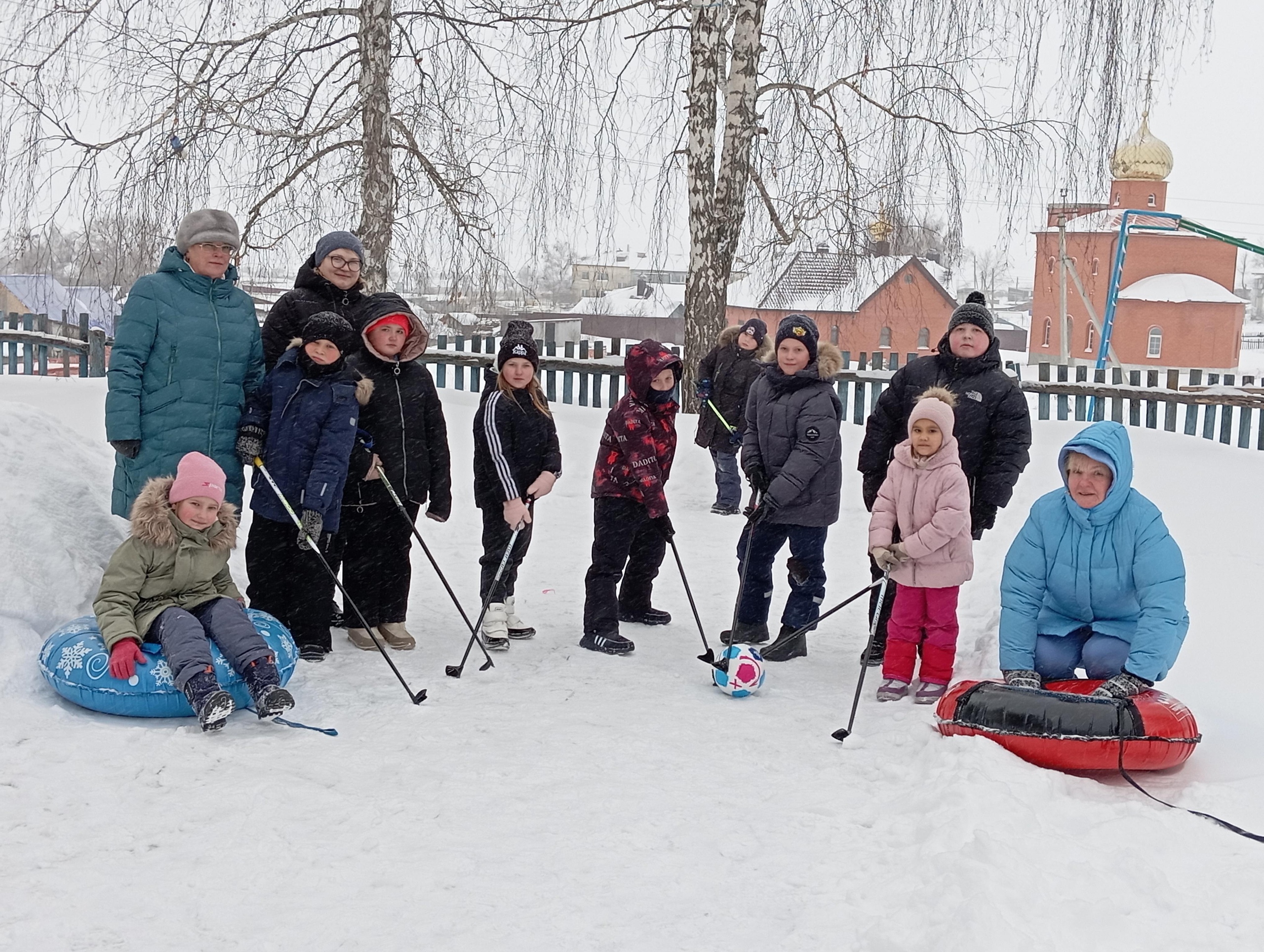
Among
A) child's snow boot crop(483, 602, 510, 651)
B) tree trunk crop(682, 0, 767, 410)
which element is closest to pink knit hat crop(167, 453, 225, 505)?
child's snow boot crop(483, 602, 510, 651)

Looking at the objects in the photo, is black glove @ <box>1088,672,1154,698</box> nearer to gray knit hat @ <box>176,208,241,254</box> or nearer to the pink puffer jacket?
the pink puffer jacket

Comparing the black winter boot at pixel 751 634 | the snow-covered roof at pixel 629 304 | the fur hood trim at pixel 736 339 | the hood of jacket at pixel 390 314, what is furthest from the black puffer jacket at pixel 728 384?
the snow-covered roof at pixel 629 304

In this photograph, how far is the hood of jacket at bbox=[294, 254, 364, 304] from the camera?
17.7 ft

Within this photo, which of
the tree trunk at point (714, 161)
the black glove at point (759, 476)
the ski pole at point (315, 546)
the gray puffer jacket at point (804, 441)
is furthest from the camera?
the tree trunk at point (714, 161)

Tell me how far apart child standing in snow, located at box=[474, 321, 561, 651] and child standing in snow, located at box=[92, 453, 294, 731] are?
4.54 feet

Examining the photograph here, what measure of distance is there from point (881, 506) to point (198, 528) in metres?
2.92

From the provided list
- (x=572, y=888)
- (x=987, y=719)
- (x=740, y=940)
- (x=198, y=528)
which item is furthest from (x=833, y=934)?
(x=198, y=528)

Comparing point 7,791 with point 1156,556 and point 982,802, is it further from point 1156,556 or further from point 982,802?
point 1156,556

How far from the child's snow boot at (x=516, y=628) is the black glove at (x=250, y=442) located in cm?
147

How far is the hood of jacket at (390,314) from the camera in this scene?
5.27 meters

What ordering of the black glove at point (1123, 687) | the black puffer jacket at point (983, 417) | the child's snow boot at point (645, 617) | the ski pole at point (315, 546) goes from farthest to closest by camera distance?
1. the child's snow boot at point (645, 617)
2. the black puffer jacket at point (983, 417)
3. the ski pole at point (315, 546)
4. the black glove at point (1123, 687)

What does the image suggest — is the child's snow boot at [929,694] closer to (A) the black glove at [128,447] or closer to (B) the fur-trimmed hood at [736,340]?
(A) the black glove at [128,447]

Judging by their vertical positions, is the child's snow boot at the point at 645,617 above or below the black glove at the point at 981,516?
below

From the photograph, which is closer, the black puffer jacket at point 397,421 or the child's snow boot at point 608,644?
the black puffer jacket at point 397,421
